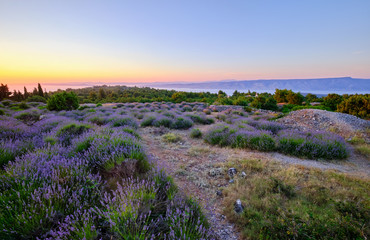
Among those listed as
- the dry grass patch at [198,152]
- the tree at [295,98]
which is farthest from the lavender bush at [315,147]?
the tree at [295,98]

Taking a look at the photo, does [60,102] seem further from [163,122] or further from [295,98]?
[295,98]

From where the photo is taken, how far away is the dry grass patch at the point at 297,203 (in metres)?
2.17

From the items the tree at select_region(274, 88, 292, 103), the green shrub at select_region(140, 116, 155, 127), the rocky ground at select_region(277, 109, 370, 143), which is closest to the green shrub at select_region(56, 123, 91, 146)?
the green shrub at select_region(140, 116, 155, 127)

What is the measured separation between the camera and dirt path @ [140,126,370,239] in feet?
9.71

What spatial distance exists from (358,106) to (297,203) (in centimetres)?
1649

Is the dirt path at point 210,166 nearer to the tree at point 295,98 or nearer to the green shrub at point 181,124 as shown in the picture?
the green shrub at point 181,124

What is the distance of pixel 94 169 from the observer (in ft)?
11.3

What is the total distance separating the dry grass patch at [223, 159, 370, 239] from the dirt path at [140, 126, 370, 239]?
0.27 meters

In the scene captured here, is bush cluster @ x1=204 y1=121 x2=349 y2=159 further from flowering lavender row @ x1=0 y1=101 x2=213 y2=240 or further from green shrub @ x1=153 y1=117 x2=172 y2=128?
flowering lavender row @ x1=0 y1=101 x2=213 y2=240

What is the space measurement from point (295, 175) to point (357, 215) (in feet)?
5.37

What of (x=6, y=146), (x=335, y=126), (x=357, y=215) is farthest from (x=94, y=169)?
(x=335, y=126)

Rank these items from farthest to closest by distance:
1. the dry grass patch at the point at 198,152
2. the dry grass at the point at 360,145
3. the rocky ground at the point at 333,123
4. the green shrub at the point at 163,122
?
1. the green shrub at the point at 163,122
2. the rocky ground at the point at 333,123
3. the dry grass at the point at 360,145
4. the dry grass patch at the point at 198,152

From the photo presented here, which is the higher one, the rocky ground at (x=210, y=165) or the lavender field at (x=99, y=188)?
the lavender field at (x=99, y=188)

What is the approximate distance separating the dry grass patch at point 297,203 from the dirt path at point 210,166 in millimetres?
271
